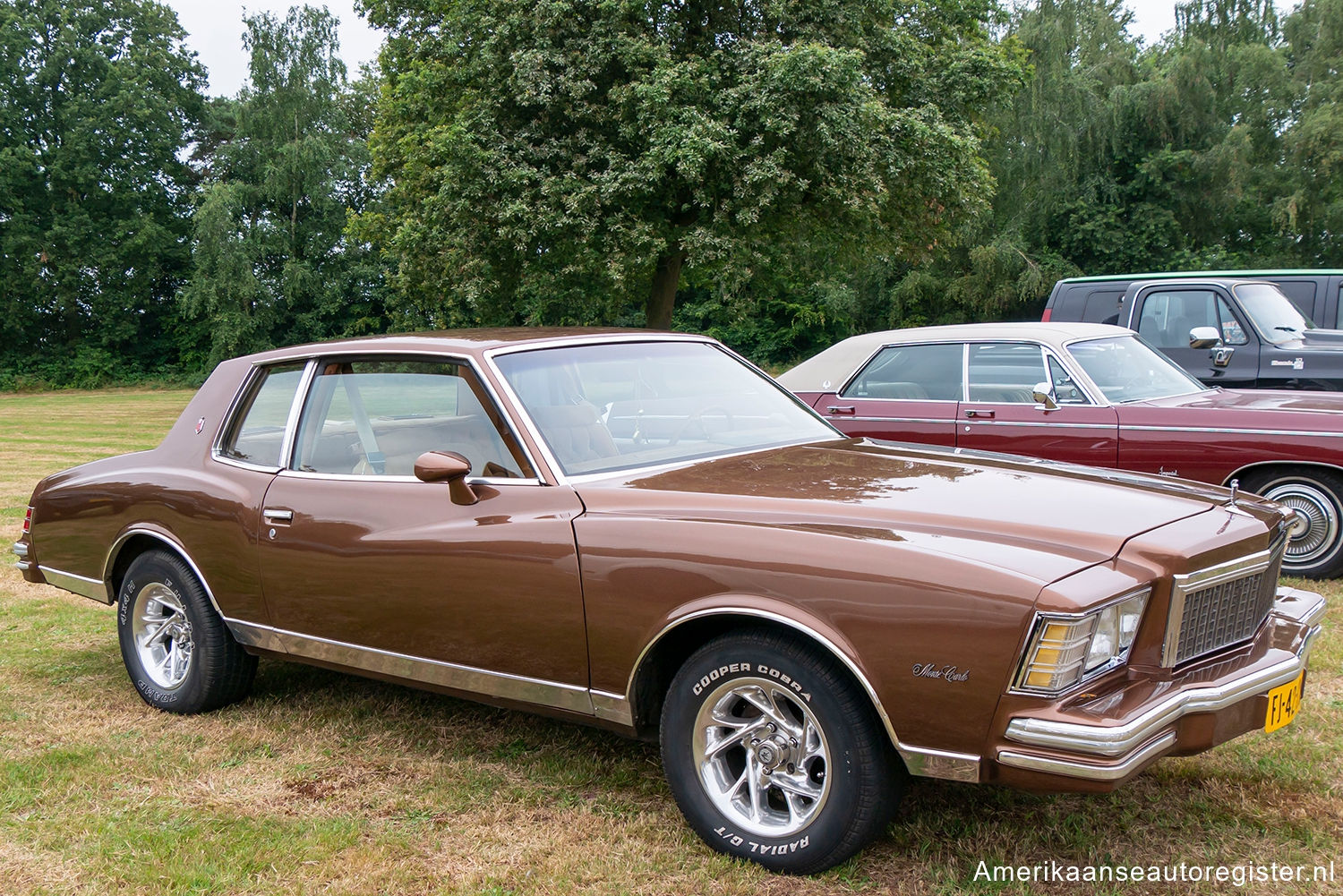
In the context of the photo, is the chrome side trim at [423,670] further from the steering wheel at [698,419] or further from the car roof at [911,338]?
the car roof at [911,338]

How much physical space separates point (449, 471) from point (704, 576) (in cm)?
99

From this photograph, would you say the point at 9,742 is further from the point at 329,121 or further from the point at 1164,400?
the point at 329,121

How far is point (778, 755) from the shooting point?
9.89 feet

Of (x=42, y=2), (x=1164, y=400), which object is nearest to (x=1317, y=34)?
(x=1164, y=400)

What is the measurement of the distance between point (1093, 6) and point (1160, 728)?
4038 centimetres

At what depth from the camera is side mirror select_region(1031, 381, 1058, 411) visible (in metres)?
6.80

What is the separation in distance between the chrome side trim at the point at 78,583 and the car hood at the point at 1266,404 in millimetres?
6057

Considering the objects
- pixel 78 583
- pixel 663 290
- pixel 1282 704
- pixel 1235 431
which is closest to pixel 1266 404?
pixel 1235 431

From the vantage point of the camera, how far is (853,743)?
2.80 meters

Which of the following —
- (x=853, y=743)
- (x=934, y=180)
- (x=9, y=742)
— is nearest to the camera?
(x=853, y=743)

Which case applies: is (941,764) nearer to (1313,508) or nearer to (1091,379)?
(1313,508)

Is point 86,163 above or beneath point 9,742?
above

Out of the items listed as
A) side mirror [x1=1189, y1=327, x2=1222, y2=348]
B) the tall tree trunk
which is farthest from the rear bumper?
the tall tree trunk

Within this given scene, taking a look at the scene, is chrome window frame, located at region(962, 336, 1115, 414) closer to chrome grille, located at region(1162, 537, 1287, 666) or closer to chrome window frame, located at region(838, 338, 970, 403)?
chrome window frame, located at region(838, 338, 970, 403)
